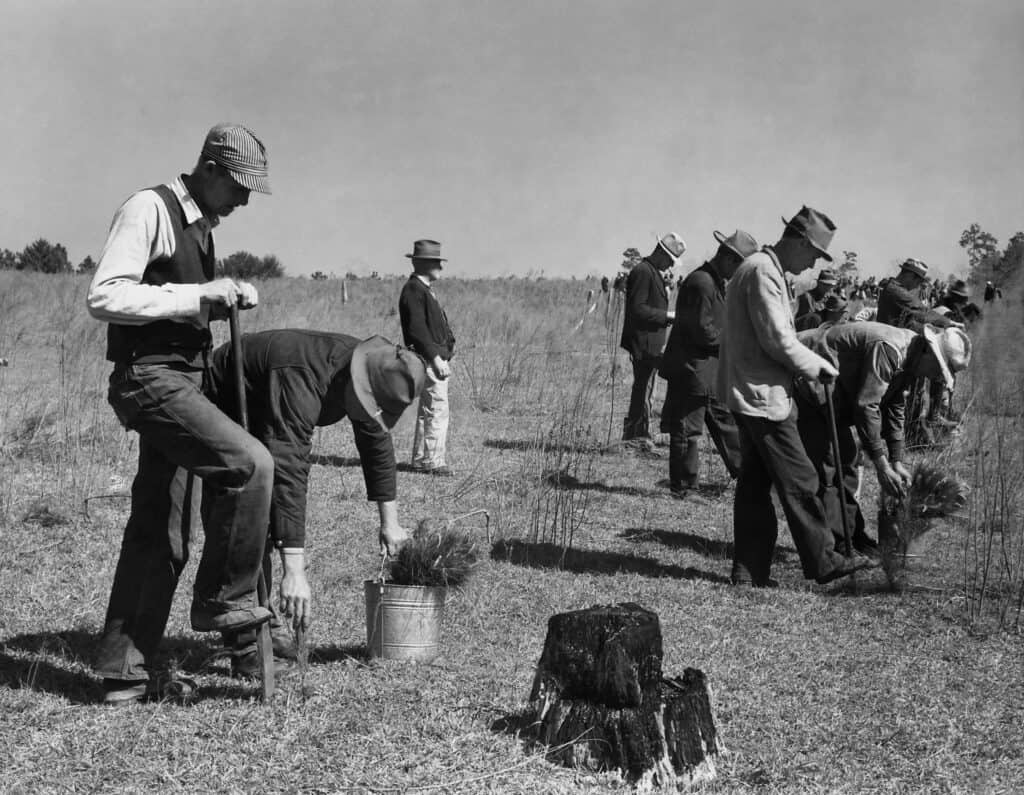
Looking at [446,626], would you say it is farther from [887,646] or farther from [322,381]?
[887,646]

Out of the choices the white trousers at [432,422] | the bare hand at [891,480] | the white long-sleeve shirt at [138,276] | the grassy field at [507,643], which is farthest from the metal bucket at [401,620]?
the white trousers at [432,422]

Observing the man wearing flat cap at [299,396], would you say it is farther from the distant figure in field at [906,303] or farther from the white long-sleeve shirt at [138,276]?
the distant figure in field at [906,303]

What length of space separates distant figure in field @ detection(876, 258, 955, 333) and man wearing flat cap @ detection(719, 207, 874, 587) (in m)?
5.11

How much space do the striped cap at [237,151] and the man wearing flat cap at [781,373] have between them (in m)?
3.16

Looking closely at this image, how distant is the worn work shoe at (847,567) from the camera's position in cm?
641

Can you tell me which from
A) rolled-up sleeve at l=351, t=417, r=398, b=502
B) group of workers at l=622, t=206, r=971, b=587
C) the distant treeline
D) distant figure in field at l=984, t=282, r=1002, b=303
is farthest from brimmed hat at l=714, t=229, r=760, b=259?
the distant treeline

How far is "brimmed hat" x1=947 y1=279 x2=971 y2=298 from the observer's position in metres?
12.7

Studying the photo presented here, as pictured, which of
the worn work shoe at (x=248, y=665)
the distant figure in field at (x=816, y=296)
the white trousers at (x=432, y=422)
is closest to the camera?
the worn work shoe at (x=248, y=665)

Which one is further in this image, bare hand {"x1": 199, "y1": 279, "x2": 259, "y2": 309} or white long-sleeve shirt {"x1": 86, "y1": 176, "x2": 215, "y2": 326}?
bare hand {"x1": 199, "y1": 279, "x2": 259, "y2": 309}

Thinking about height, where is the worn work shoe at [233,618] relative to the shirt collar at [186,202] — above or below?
below

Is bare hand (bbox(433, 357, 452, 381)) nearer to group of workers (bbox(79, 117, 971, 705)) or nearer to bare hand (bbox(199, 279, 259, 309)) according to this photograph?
group of workers (bbox(79, 117, 971, 705))

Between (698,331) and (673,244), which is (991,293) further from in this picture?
(698,331)

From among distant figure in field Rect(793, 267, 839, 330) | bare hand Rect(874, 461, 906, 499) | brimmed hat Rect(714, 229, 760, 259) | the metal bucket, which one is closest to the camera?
the metal bucket

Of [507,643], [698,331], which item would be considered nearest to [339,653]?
→ [507,643]
